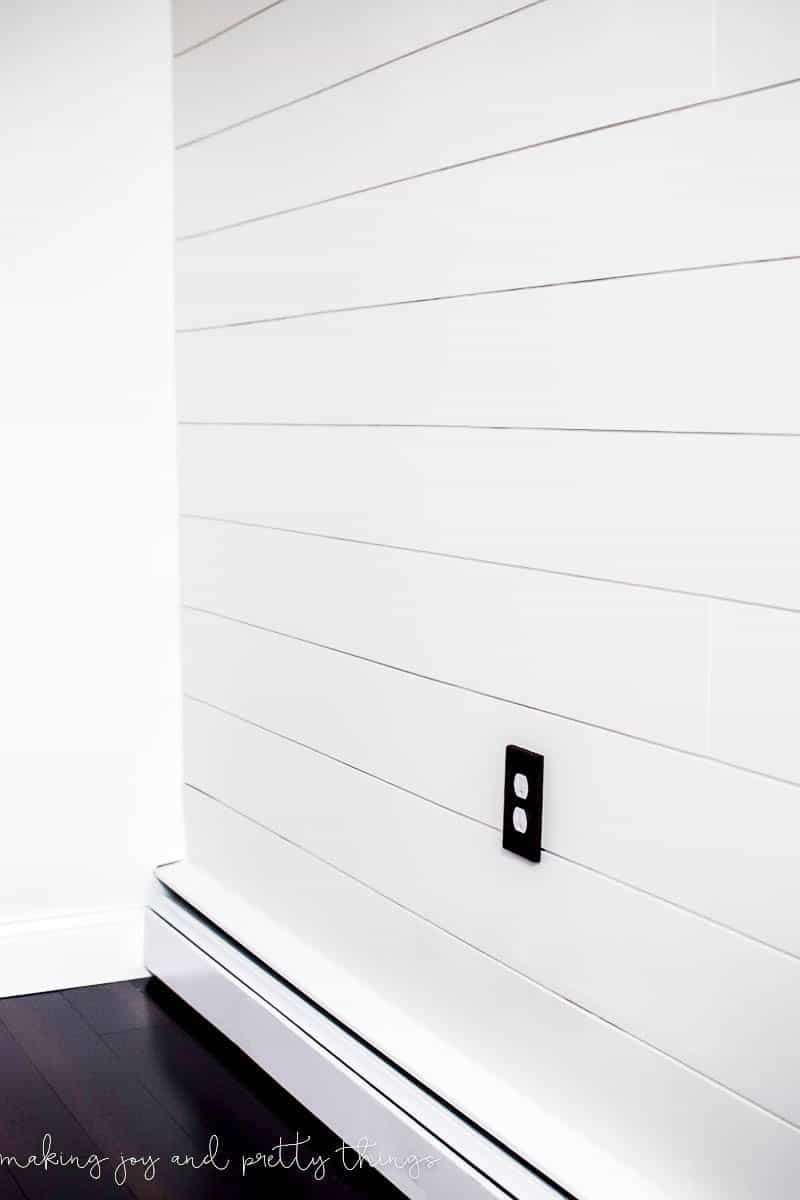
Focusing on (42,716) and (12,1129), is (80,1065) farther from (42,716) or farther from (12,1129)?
(42,716)

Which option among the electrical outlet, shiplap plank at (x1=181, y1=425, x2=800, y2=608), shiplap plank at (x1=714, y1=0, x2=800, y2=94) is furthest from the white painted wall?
shiplap plank at (x1=714, y1=0, x2=800, y2=94)

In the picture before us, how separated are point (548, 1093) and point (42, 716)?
1.23 metres

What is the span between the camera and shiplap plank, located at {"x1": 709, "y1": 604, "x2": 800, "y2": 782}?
129 centimetres

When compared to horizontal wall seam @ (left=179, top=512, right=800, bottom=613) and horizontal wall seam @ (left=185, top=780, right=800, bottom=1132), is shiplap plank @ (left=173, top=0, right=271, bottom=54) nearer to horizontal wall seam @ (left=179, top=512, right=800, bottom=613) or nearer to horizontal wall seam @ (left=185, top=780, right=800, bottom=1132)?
horizontal wall seam @ (left=179, top=512, right=800, bottom=613)

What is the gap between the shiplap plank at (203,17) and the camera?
7.21 ft

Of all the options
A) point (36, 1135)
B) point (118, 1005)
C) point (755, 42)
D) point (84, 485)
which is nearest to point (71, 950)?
point (118, 1005)

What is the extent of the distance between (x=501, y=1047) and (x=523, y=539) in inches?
26.9

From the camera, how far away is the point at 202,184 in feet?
7.74

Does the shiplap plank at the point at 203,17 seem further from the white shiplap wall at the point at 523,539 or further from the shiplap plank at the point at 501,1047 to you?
the shiplap plank at the point at 501,1047

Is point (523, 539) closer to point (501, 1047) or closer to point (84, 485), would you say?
point (501, 1047)

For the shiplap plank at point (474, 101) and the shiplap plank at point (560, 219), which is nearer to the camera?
the shiplap plank at point (560, 219)

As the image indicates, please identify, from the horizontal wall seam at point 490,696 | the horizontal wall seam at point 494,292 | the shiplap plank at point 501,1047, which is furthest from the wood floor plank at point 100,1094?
the horizontal wall seam at point 494,292

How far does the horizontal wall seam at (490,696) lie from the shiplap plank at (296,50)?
86 cm

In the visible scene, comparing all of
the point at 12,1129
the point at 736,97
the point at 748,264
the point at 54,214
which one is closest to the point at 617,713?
the point at 748,264
